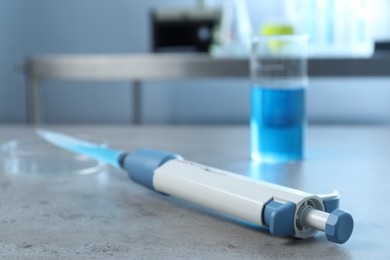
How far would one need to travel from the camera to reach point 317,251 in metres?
0.32

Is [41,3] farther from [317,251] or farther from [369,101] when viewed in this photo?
[317,251]

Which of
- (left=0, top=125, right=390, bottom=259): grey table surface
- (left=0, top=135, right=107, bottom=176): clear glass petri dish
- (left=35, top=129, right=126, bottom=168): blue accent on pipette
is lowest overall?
(left=0, top=125, right=390, bottom=259): grey table surface

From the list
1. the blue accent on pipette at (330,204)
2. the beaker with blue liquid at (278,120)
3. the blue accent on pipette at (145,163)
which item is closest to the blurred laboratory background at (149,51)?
the beaker with blue liquid at (278,120)

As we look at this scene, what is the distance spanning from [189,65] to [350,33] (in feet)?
4.19

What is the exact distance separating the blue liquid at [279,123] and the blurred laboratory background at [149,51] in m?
2.30

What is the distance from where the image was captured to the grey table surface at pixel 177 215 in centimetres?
32

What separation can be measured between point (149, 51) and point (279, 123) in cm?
261

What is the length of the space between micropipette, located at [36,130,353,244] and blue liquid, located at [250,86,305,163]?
0.16m

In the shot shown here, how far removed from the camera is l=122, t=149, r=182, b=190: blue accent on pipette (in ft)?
1.46

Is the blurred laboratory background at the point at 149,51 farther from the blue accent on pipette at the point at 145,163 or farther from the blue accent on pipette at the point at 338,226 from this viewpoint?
the blue accent on pipette at the point at 338,226

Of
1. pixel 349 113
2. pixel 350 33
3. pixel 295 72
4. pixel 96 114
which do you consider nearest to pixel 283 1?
pixel 350 33

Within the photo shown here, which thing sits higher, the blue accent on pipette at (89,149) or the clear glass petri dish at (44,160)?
the blue accent on pipette at (89,149)

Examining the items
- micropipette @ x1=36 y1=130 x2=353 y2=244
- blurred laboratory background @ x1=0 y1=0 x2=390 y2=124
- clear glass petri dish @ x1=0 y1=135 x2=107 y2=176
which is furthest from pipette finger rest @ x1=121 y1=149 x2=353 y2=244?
blurred laboratory background @ x1=0 y1=0 x2=390 y2=124

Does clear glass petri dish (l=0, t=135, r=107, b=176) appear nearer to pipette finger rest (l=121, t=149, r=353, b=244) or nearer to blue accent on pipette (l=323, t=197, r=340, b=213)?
pipette finger rest (l=121, t=149, r=353, b=244)
